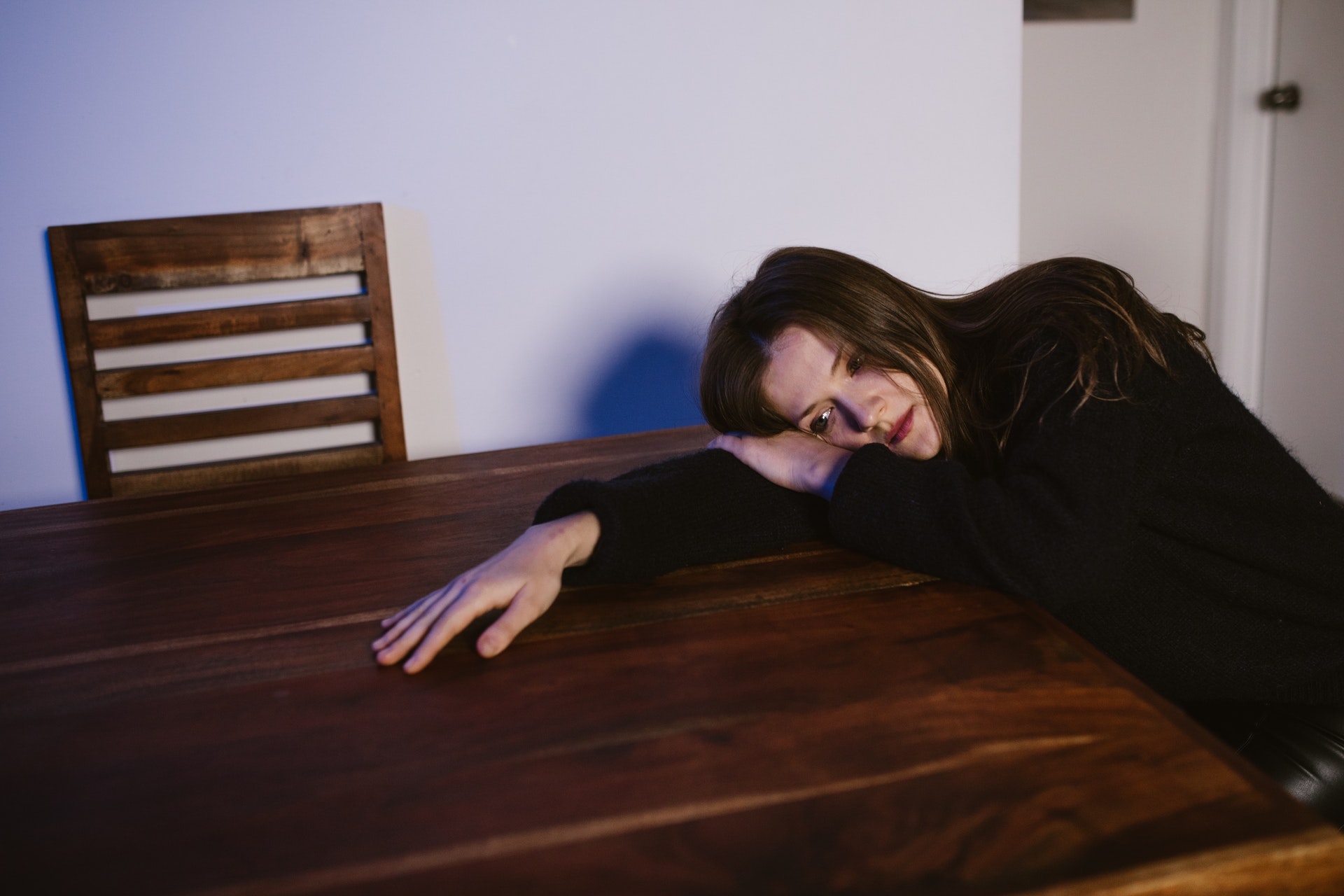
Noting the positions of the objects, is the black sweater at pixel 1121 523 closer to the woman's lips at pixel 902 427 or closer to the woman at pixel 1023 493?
the woman at pixel 1023 493

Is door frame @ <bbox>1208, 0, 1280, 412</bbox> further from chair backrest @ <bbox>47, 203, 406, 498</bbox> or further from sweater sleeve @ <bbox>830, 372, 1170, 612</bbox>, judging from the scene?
chair backrest @ <bbox>47, 203, 406, 498</bbox>

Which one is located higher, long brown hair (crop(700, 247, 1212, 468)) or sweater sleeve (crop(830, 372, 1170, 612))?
long brown hair (crop(700, 247, 1212, 468))

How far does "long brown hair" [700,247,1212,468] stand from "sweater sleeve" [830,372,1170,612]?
0.33 feet

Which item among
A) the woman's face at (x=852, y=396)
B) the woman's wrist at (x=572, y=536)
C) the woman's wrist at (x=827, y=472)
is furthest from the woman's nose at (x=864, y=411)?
the woman's wrist at (x=572, y=536)

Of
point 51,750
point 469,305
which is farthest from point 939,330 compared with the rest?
point 51,750

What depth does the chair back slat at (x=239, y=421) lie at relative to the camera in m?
1.43

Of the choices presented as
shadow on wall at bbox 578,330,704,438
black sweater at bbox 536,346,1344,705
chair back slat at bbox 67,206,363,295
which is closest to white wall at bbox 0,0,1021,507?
shadow on wall at bbox 578,330,704,438

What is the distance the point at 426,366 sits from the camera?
5.59ft

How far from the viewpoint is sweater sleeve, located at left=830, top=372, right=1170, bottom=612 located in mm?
757

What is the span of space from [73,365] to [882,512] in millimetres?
1282

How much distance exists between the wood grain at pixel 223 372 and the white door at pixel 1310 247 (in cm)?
252

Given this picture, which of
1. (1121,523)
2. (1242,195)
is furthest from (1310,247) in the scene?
(1121,523)

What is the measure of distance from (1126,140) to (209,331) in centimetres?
258

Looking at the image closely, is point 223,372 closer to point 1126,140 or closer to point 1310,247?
point 1126,140
